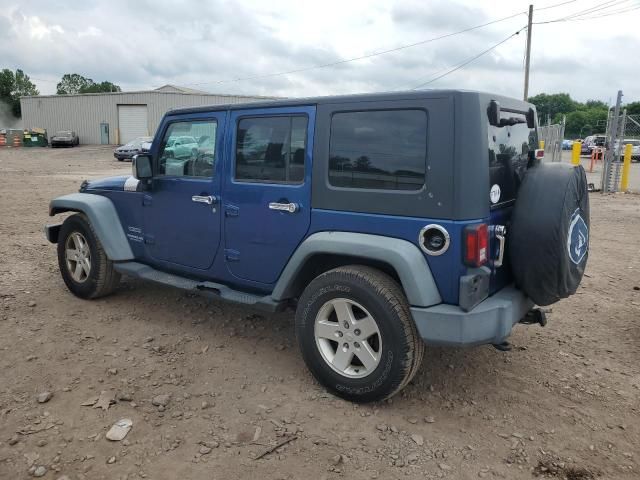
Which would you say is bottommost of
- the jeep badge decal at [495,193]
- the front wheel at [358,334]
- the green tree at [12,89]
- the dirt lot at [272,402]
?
the dirt lot at [272,402]

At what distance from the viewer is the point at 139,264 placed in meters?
4.79

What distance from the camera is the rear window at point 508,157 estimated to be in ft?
10.4

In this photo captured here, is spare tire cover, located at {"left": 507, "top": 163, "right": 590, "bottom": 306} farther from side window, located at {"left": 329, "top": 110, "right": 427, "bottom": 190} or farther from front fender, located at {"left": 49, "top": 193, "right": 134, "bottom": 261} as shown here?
front fender, located at {"left": 49, "top": 193, "right": 134, "bottom": 261}

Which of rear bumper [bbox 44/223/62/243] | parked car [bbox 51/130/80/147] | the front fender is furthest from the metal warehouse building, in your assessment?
the front fender

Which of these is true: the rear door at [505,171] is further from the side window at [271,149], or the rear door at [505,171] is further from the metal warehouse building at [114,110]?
the metal warehouse building at [114,110]

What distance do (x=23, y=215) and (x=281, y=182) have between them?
7977 mm

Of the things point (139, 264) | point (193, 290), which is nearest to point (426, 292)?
point (193, 290)

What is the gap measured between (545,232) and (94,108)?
153 ft

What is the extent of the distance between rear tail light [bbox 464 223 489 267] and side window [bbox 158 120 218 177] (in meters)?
2.08

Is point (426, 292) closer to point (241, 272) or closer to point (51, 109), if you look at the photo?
point (241, 272)

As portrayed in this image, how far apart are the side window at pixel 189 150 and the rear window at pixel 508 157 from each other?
2078 mm

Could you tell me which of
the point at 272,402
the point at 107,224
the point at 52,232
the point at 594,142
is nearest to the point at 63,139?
the point at 594,142

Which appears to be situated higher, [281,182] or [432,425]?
[281,182]

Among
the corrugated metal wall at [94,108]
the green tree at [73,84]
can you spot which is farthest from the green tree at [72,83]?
the corrugated metal wall at [94,108]
